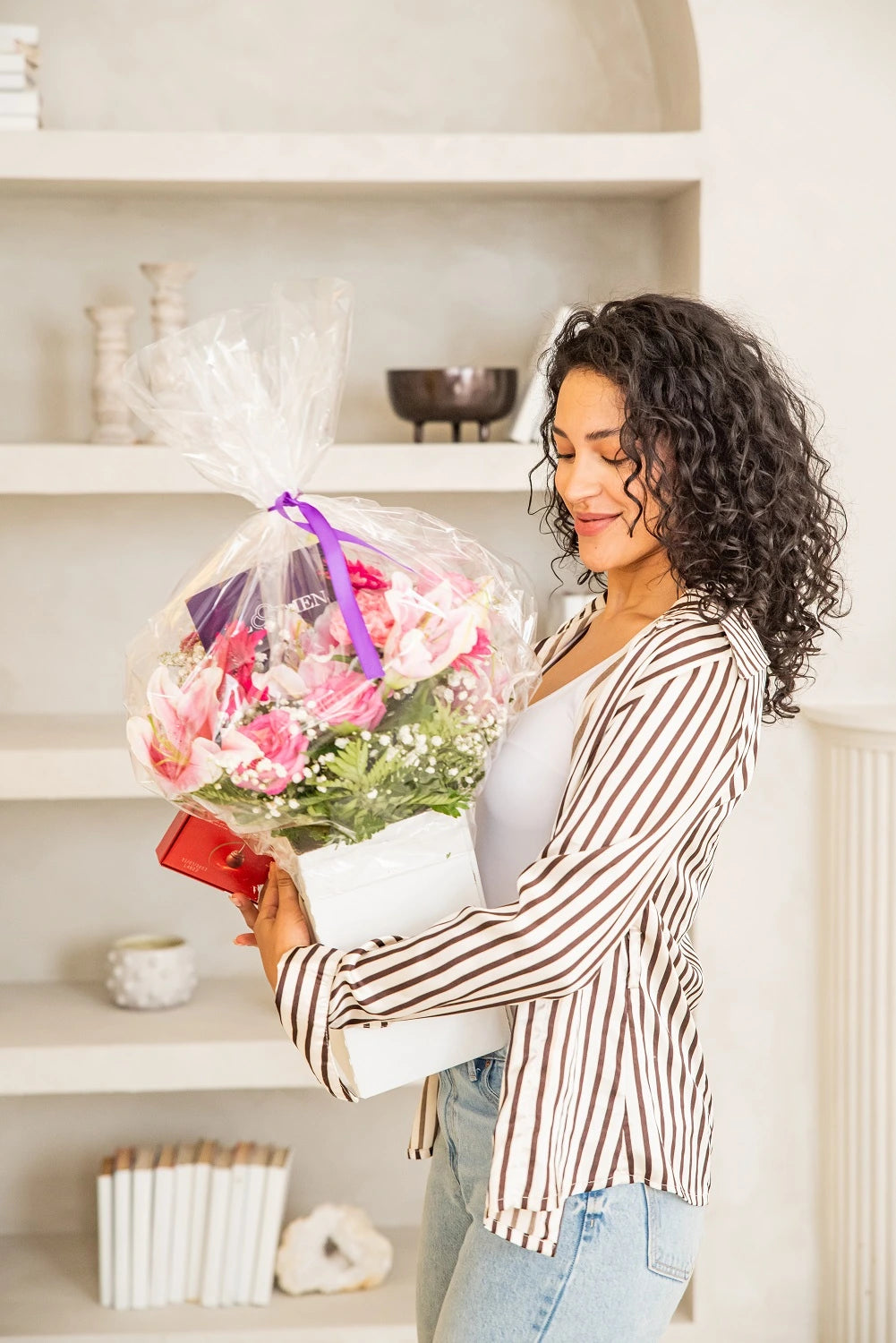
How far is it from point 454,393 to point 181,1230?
1576mm

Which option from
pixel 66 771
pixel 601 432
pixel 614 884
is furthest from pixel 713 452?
pixel 66 771

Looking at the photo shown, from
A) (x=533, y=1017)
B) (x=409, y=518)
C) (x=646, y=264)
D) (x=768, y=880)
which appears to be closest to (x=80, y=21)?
(x=646, y=264)

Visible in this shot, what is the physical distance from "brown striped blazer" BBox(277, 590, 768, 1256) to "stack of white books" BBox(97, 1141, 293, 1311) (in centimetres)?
141

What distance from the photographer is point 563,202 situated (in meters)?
2.58

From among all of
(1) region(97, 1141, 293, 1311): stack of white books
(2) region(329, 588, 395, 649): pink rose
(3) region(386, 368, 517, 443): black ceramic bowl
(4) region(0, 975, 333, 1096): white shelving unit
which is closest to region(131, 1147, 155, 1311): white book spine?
(1) region(97, 1141, 293, 1311): stack of white books

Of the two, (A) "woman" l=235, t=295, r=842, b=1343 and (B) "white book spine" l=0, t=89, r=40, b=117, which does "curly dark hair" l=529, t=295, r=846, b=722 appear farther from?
(B) "white book spine" l=0, t=89, r=40, b=117

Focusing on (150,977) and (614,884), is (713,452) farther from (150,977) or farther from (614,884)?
(150,977)

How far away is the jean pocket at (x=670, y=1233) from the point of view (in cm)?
114

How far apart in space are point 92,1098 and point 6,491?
1236mm

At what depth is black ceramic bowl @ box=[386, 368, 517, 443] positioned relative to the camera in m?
2.32

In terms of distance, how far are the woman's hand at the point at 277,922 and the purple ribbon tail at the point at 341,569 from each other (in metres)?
0.25

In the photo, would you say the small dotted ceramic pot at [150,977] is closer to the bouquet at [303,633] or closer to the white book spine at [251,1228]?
the white book spine at [251,1228]

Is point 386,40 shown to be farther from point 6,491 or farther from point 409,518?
point 409,518

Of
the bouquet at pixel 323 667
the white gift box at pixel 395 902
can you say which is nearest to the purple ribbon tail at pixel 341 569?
the bouquet at pixel 323 667
